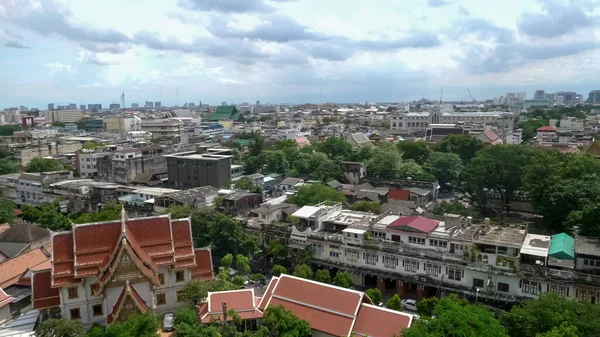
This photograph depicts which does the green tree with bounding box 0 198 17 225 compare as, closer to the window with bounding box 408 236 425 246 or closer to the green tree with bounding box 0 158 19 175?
the green tree with bounding box 0 158 19 175

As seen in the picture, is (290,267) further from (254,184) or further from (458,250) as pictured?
(254,184)

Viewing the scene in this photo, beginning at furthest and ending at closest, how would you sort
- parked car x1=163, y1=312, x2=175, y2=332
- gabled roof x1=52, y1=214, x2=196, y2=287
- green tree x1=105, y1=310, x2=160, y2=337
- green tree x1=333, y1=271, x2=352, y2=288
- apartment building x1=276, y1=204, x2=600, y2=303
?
1. green tree x1=333, y1=271, x2=352, y2=288
2. apartment building x1=276, y1=204, x2=600, y2=303
3. parked car x1=163, y1=312, x2=175, y2=332
4. gabled roof x1=52, y1=214, x2=196, y2=287
5. green tree x1=105, y1=310, x2=160, y2=337

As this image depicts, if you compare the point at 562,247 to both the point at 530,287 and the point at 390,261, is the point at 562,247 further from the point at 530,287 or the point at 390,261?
the point at 390,261

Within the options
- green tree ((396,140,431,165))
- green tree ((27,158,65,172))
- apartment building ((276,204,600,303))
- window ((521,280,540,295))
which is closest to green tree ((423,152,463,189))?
green tree ((396,140,431,165))

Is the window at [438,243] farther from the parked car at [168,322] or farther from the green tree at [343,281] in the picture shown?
the parked car at [168,322]

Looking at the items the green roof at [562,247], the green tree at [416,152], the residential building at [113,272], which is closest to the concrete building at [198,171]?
the green tree at [416,152]

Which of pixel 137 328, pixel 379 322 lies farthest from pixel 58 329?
pixel 379 322
